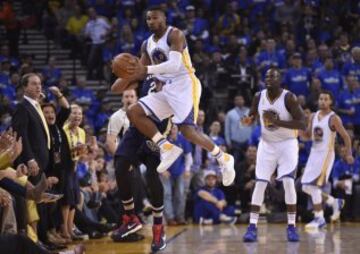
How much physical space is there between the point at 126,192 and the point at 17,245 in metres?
2.97

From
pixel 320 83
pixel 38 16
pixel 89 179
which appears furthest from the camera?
pixel 38 16

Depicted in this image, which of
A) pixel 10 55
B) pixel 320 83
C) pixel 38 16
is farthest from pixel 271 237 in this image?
pixel 38 16

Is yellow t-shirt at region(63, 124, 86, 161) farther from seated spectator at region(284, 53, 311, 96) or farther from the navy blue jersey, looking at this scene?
seated spectator at region(284, 53, 311, 96)

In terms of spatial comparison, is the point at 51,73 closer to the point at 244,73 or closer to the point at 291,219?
the point at 244,73

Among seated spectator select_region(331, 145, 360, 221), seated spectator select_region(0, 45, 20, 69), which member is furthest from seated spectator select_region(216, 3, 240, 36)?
seated spectator select_region(331, 145, 360, 221)

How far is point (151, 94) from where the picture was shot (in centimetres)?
852

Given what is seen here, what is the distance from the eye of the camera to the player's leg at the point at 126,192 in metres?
9.23

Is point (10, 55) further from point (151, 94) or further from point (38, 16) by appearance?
point (151, 94)

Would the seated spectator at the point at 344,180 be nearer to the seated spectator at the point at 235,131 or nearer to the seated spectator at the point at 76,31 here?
the seated spectator at the point at 235,131

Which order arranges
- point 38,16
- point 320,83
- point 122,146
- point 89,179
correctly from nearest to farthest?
1. point 122,146
2. point 89,179
3. point 320,83
4. point 38,16

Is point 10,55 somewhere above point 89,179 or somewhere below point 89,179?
above

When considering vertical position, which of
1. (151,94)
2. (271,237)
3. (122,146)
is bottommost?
(271,237)

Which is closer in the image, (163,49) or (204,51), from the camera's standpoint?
(163,49)

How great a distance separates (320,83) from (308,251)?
7.88m
